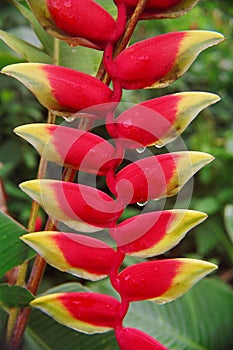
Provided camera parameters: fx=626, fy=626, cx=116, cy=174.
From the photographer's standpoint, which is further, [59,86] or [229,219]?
[229,219]

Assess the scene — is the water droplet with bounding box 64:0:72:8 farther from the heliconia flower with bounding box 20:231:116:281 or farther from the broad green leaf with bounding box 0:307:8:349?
the broad green leaf with bounding box 0:307:8:349

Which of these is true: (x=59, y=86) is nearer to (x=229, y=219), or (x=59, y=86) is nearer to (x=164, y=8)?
(x=164, y=8)

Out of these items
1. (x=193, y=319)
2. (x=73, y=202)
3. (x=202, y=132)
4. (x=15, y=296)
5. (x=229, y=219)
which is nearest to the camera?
(x=73, y=202)

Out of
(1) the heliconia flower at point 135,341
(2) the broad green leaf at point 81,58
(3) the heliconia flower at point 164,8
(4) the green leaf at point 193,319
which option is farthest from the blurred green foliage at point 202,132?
(1) the heliconia flower at point 135,341

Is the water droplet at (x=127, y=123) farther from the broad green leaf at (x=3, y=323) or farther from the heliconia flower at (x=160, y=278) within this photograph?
the broad green leaf at (x=3, y=323)

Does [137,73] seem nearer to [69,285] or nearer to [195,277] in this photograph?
[195,277]

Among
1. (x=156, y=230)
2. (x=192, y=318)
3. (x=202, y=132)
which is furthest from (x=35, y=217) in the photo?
(x=202, y=132)
